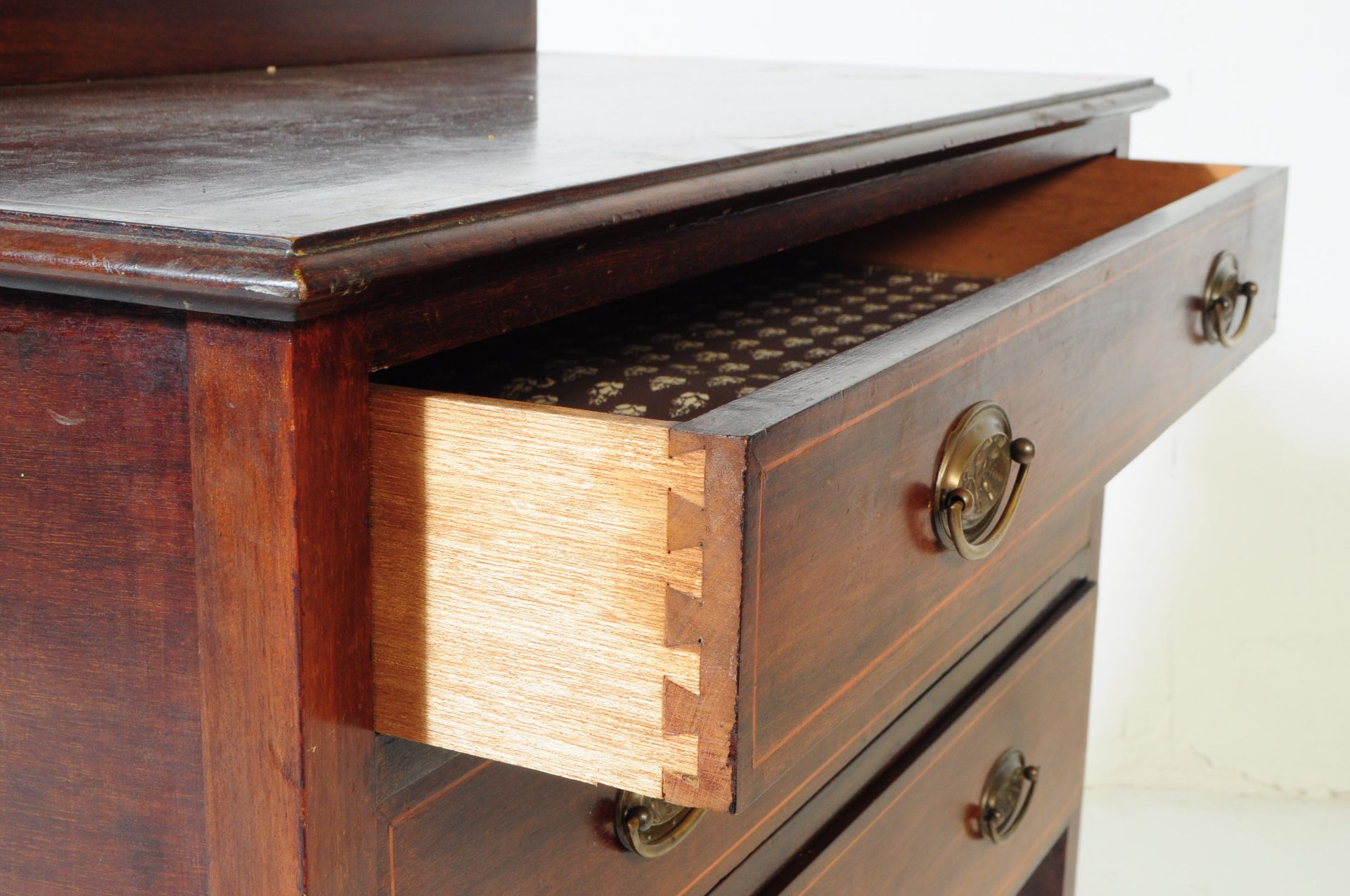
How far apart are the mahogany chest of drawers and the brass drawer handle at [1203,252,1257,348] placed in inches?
12.6

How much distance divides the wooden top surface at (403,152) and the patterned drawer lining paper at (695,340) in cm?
11

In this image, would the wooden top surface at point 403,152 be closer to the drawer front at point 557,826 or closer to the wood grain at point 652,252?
the wood grain at point 652,252

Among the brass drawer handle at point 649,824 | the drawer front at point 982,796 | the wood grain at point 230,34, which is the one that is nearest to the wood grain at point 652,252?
the brass drawer handle at point 649,824

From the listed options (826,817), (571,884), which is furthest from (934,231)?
(571,884)

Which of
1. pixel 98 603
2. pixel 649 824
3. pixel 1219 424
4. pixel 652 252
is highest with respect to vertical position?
pixel 652 252

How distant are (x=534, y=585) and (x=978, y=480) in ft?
0.81

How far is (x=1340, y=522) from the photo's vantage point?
7.52ft

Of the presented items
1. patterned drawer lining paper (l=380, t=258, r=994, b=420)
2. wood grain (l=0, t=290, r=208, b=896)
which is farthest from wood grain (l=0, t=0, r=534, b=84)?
wood grain (l=0, t=290, r=208, b=896)

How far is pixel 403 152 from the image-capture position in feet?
2.19

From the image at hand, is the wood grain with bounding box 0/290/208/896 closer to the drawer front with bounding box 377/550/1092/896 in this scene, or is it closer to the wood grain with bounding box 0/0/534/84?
the drawer front with bounding box 377/550/1092/896

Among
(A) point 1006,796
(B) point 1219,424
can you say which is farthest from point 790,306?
(B) point 1219,424

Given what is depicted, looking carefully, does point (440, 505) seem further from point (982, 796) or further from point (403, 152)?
point (982, 796)

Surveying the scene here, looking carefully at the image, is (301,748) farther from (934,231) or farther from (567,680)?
(934,231)

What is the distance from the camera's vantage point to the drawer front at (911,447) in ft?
1.69
